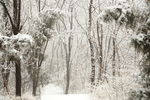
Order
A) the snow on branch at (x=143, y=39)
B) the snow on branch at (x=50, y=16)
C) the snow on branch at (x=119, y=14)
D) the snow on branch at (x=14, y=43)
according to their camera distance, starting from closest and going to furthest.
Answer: the snow on branch at (x=143, y=39), the snow on branch at (x=119, y=14), the snow on branch at (x=14, y=43), the snow on branch at (x=50, y=16)

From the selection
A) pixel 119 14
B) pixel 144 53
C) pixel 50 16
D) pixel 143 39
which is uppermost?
pixel 50 16

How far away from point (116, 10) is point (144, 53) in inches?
56.0

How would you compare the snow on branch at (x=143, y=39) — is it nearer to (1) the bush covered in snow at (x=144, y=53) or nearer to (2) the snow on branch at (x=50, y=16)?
(1) the bush covered in snow at (x=144, y=53)

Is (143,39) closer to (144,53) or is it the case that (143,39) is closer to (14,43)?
(144,53)

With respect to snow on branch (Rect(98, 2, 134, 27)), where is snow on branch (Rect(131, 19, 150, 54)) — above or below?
below

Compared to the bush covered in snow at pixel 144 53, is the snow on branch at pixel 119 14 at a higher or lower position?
higher

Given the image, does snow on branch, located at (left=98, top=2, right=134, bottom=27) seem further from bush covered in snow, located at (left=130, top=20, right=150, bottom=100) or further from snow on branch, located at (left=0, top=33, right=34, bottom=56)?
snow on branch, located at (left=0, top=33, right=34, bottom=56)

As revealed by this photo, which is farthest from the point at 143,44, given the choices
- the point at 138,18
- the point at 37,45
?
the point at 37,45

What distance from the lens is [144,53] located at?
6.32 m

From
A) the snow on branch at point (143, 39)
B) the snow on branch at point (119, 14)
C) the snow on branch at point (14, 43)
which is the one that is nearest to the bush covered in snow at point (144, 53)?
the snow on branch at point (143, 39)

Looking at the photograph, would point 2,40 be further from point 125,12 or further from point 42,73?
point 42,73

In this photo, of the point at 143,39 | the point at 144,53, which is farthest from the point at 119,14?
the point at 144,53

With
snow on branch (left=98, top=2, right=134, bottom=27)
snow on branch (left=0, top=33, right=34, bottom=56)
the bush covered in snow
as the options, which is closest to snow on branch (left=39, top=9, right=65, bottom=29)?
snow on branch (left=0, top=33, right=34, bottom=56)

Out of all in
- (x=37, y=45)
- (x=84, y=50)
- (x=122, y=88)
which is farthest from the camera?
(x=84, y=50)
